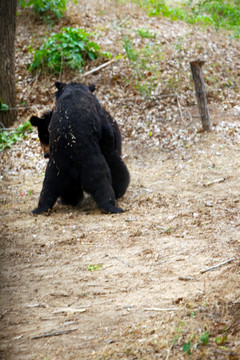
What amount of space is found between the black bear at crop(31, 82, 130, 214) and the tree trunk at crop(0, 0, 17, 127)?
4138 millimetres

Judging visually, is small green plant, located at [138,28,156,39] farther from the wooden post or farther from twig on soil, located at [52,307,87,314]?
twig on soil, located at [52,307,87,314]

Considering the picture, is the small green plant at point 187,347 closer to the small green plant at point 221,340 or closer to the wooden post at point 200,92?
the small green plant at point 221,340

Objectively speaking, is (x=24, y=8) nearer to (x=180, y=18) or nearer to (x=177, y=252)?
(x=180, y=18)

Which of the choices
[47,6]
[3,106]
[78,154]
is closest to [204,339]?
[78,154]

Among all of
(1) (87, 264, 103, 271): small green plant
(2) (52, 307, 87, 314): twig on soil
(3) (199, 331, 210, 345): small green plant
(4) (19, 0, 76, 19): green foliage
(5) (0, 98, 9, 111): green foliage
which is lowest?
(1) (87, 264, 103, 271): small green plant

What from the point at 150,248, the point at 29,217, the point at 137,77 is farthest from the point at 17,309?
the point at 137,77

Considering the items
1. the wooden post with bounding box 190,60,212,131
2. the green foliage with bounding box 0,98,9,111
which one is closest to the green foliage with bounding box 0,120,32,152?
the green foliage with bounding box 0,98,9,111

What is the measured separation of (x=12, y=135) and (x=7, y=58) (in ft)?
6.15

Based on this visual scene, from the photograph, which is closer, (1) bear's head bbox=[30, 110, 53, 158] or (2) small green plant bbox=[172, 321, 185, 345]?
(2) small green plant bbox=[172, 321, 185, 345]

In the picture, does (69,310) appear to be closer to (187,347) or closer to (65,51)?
(187,347)

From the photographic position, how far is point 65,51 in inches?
427

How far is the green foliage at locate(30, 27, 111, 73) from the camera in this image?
10781 millimetres

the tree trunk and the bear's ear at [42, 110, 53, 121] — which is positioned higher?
the tree trunk

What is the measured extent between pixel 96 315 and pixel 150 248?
1.28 metres
